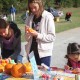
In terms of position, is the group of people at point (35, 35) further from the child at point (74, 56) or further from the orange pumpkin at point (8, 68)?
the orange pumpkin at point (8, 68)

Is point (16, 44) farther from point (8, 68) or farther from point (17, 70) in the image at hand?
point (17, 70)

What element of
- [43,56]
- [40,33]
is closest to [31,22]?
[40,33]

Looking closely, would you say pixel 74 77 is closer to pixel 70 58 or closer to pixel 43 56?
pixel 70 58

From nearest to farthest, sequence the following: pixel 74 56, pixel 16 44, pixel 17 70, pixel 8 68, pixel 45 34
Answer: pixel 17 70 < pixel 8 68 < pixel 74 56 < pixel 45 34 < pixel 16 44

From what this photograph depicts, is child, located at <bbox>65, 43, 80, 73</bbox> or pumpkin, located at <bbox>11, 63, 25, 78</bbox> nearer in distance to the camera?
pumpkin, located at <bbox>11, 63, 25, 78</bbox>

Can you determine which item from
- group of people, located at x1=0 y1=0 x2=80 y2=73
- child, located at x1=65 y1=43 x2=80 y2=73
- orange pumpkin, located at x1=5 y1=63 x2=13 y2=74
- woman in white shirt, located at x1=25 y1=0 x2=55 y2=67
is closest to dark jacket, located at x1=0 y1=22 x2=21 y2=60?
group of people, located at x1=0 y1=0 x2=80 y2=73

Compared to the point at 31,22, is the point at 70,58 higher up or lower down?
lower down

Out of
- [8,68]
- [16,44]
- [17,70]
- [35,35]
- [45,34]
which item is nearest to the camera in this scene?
[17,70]

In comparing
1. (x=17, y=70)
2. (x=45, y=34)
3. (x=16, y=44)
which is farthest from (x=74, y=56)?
(x=16, y=44)

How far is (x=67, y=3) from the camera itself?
36.7 metres

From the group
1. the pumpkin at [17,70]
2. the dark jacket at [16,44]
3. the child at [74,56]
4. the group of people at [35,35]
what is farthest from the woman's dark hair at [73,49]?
the dark jacket at [16,44]

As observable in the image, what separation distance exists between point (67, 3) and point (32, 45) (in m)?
32.8

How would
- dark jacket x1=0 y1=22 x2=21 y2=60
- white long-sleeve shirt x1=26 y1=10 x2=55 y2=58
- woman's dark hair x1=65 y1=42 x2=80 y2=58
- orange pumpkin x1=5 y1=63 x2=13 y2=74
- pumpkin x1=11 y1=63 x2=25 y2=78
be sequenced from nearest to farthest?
pumpkin x1=11 y1=63 x2=25 y2=78, orange pumpkin x1=5 y1=63 x2=13 y2=74, woman's dark hair x1=65 y1=42 x2=80 y2=58, white long-sleeve shirt x1=26 y1=10 x2=55 y2=58, dark jacket x1=0 y1=22 x2=21 y2=60

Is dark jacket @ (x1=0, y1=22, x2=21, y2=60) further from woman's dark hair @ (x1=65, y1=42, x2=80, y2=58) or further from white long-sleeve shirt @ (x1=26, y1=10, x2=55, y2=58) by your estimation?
woman's dark hair @ (x1=65, y1=42, x2=80, y2=58)
